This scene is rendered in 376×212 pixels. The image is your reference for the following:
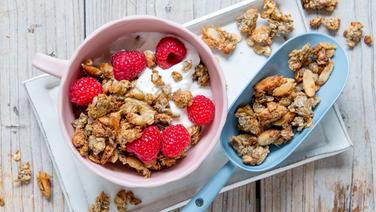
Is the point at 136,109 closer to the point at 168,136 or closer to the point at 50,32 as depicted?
the point at 168,136

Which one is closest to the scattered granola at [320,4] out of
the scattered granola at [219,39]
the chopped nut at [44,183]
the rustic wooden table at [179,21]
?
the rustic wooden table at [179,21]

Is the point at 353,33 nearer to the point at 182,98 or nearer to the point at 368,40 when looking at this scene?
the point at 368,40

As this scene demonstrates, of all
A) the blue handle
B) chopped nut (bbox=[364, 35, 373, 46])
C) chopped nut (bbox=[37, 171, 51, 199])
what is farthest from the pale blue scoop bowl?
chopped nut (bbox=[37, 171, 51, 199])

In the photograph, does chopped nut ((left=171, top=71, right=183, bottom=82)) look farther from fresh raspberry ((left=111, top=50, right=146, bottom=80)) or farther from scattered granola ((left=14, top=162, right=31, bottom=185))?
scattered granola ((left=14, top=162, right=31, bottom=185))

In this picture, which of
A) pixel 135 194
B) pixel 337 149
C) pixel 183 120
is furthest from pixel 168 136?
pixel 337 149

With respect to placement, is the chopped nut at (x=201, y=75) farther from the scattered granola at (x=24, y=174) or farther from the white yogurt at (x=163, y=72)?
the scattered granola at (x=24, y=174)

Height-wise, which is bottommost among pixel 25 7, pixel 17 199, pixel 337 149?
pixel 17 199

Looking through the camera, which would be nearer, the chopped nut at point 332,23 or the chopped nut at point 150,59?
the chopped nut at point 150,59
